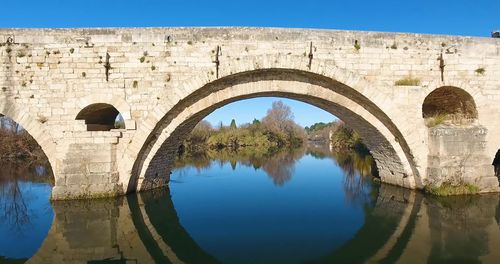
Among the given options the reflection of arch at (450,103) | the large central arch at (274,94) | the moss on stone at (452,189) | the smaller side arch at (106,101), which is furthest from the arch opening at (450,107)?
the smaller side arch at (106,101)

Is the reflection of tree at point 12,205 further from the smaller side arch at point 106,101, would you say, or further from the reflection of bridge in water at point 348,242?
the smaller side arch at point 106,101

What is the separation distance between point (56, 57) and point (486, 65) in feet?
35.0

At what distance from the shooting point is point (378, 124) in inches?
371

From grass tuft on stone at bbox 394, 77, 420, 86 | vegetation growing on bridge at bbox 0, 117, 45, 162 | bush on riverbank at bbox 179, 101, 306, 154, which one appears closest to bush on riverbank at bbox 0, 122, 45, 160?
vegetation growing on bridge at bbox 0, 117, 45, 162

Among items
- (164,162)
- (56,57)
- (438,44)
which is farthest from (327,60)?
(56,57)

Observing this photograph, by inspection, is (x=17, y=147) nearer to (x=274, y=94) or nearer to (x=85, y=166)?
(x=85, y=166)

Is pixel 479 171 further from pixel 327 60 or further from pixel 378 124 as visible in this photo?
pixel 327 60

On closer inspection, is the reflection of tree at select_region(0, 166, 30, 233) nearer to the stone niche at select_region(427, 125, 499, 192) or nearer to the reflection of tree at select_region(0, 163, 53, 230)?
the reflection of tree at select_region(0, 163, 53, 230)

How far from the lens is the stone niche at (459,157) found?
8.84 m

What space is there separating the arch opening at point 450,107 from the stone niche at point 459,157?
0.51 metres

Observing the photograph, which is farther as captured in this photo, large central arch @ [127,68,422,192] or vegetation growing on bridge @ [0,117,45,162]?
vegetation growing on bridge @ [0,117,45,162]

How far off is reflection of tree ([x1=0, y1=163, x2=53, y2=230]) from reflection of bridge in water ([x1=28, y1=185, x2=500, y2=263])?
75 cm

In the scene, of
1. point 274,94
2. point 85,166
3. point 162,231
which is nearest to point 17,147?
point 85,166

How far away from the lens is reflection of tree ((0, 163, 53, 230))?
7623 mm
